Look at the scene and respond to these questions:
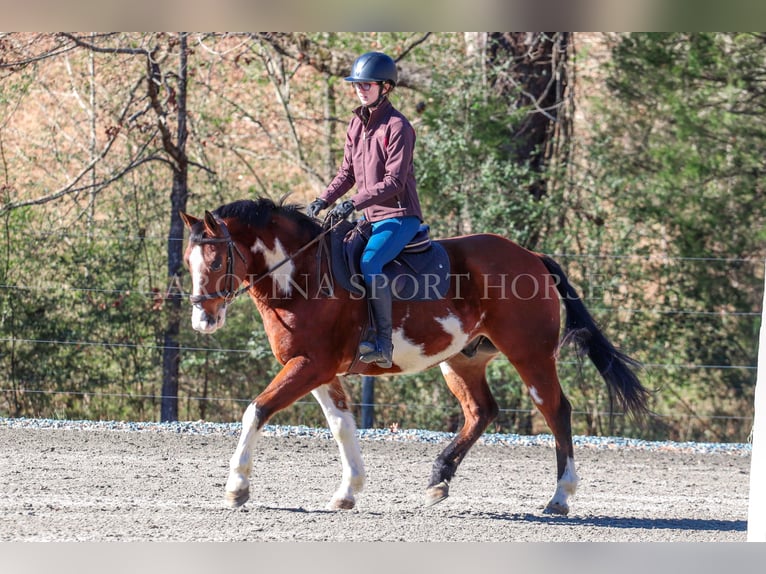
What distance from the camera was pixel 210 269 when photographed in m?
5.41

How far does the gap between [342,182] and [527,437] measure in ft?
13.0

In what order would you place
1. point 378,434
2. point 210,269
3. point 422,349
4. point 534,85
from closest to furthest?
point 210,269, point 422,349, point 378,434, point 534,85

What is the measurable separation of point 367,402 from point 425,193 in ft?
7.55

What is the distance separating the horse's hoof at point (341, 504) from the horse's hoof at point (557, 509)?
1.15 meters

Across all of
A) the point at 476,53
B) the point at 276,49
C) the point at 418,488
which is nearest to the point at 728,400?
the point at 476,53

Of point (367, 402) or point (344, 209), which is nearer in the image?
point (344, 209)

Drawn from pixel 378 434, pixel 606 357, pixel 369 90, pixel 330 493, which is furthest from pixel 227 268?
pixel 378 434

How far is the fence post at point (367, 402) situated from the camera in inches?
387

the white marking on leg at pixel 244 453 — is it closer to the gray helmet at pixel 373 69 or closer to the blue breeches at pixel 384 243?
the blue breeches at pixel 384 243

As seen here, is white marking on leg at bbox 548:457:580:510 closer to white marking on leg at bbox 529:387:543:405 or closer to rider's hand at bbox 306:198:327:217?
white marking on leg at bbox 529:387:543:405

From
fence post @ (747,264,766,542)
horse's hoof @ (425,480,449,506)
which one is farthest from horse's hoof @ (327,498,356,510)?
fence post @ (747,264,766,542)

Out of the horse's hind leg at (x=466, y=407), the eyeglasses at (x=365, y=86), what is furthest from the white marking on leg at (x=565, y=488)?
the eyeglasses at (x=365, y=86)

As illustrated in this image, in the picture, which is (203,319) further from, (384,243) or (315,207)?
(384,243)

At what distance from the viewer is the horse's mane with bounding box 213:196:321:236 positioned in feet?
18.6
